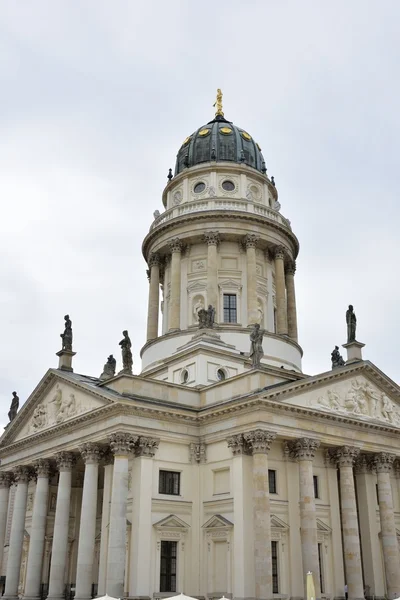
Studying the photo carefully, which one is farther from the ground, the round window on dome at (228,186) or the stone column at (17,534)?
the round window on dome at (228,186)

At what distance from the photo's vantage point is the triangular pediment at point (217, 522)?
115 ft

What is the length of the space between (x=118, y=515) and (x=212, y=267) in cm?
2163

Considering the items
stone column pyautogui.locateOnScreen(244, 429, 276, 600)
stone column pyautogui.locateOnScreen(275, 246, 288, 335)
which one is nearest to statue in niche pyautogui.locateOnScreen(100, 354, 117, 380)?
stone column pyautogui.locateOnScreen(244, 429, 276, 600)

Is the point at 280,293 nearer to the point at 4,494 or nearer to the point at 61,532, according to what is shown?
the point at 61,532

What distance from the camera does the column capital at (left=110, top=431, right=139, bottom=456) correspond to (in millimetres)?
35219

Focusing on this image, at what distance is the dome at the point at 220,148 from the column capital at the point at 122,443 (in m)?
28.4

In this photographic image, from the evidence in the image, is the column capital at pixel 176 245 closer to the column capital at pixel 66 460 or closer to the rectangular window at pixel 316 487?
the column capital at pixel 66 460

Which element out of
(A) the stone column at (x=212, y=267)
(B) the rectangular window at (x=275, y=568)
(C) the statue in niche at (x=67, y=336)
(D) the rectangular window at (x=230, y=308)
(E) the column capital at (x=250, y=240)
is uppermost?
(E) the column capital at (x=250, y=240)

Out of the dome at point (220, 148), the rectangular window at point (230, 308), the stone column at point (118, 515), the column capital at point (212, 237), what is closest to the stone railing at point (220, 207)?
the column capital at point (212, 237)

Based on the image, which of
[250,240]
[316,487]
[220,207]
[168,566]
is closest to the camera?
[168,566]

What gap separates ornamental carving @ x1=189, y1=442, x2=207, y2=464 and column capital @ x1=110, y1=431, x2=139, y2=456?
163 inches

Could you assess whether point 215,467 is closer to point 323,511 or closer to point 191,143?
point 323,511

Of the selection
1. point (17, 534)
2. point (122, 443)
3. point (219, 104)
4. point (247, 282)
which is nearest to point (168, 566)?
point (122, 443)

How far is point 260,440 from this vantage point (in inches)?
1373
